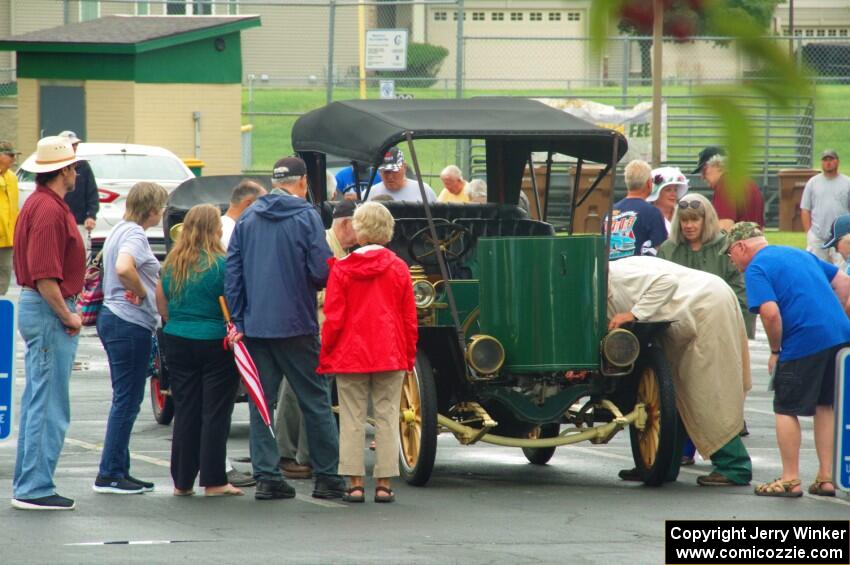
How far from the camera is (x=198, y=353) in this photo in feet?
25.7

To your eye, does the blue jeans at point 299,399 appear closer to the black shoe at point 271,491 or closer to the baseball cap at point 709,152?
the black shoe at point 271,491

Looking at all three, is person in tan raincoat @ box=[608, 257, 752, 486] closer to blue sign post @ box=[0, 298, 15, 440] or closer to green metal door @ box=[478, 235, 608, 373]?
green metal door @ box=[478, 235, 608, 373]

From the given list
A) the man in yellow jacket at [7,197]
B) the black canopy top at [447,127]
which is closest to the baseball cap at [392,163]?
the black canopy top at [447,127]

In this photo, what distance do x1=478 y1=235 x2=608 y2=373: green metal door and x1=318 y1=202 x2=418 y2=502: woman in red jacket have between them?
0.69 m

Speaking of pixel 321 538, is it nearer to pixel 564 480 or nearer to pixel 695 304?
pixel 564 480

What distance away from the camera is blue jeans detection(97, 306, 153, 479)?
780 cm

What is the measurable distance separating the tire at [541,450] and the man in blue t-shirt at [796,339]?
167 cm

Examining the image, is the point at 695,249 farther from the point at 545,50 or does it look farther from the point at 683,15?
the point at 683,15

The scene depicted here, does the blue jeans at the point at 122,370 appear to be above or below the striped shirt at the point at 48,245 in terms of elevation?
below

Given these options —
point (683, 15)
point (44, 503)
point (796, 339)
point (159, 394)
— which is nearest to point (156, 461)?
point (159, 394)

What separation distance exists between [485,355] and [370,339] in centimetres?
76

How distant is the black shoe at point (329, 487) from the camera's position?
26.3 ft

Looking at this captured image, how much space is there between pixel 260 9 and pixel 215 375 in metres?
5.47

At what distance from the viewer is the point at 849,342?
320 inches
